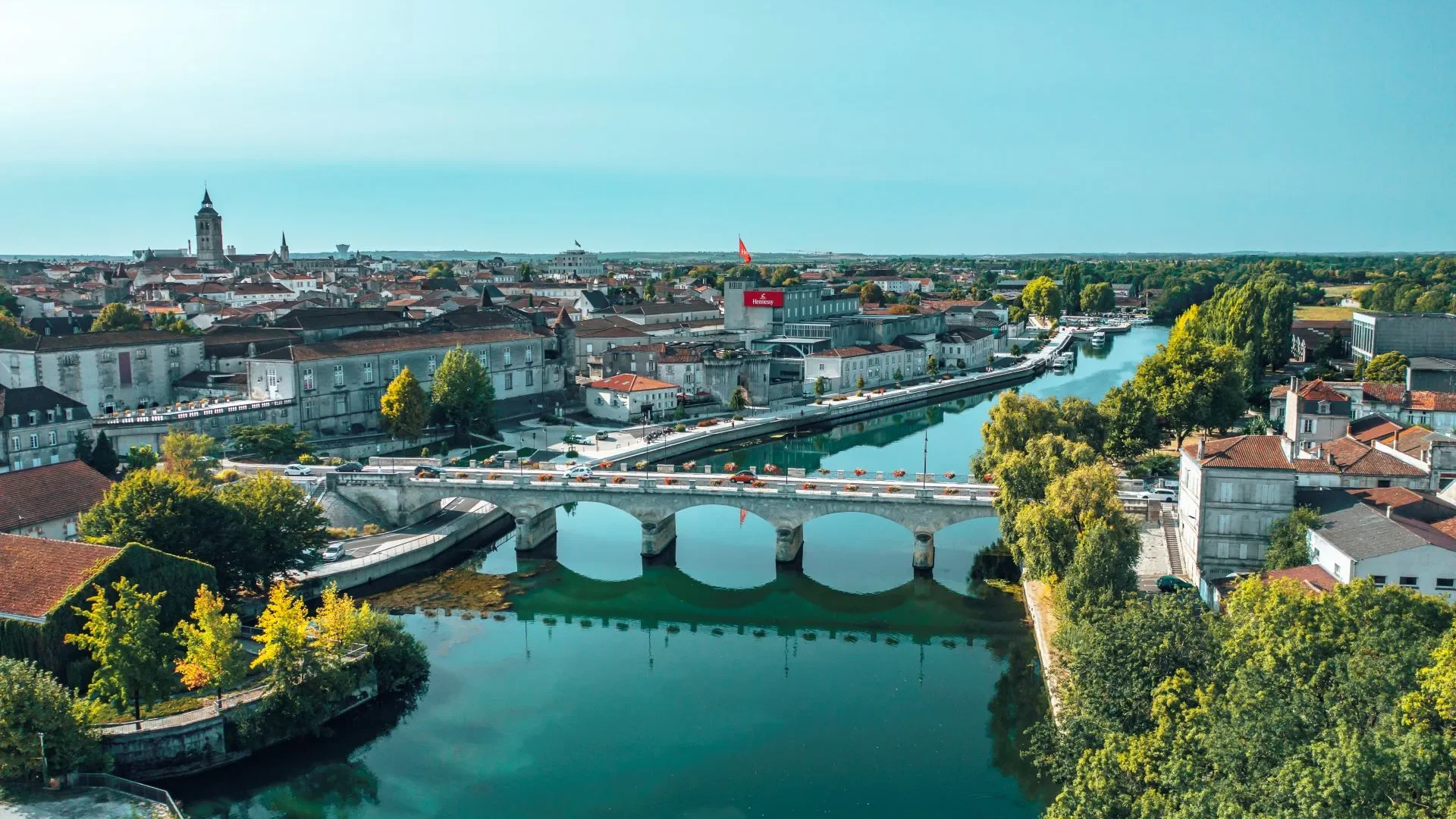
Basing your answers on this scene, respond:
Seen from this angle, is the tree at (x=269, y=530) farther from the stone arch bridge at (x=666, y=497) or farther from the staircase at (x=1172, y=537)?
the staircase at (x=1172, y=537)

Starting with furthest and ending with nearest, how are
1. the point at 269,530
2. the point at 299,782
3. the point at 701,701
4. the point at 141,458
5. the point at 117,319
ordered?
1. the point at 117,319
2. the point at 141,458
3. the point at 269,530
4. the point at 701,701
5. the point at 299,782

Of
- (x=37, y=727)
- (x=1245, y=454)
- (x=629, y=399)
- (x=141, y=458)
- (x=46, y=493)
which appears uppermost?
(x=1245, y=454)

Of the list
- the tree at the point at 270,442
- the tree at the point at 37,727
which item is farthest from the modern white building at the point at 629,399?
Result: the tree at the point at 37,727

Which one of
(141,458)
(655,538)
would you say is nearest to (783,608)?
(655,538)

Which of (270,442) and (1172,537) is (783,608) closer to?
(1172,537)

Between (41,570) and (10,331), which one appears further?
(10,331)

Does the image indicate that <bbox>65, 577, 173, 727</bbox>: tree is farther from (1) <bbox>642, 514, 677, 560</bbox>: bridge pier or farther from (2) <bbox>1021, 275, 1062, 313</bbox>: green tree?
(2) <bbox>1021, 275, 1062, 313</bbox>: green tree

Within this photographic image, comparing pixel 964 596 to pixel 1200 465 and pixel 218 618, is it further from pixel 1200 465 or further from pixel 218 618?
pixel 218 618
